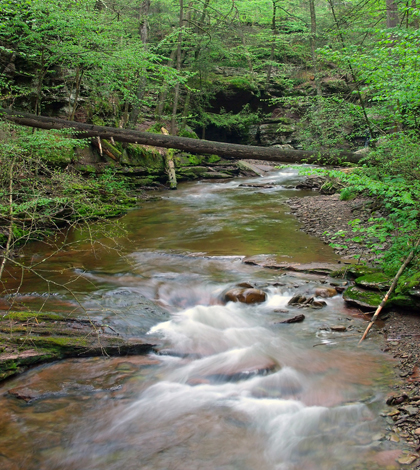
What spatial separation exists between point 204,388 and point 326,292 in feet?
9.31

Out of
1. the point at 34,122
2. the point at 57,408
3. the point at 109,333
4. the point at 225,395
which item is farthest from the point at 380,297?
the point at 34,122

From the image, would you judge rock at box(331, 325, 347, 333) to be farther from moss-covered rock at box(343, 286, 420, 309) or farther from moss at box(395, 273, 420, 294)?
moss at box(395, 273, 420, 294)

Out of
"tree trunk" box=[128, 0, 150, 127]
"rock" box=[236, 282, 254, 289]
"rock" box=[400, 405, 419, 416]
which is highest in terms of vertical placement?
"tree trunk" box=[128, 0, 150, 127]

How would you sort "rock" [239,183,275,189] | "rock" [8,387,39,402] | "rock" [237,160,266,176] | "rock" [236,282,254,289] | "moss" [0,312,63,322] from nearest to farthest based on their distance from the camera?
"rock" [8,387,39,402]
"moss" [0,312,63,322]
"rock" [236,282,254,289]
"rock" [239,183,275,189]
"rock" [237,160,266,176]

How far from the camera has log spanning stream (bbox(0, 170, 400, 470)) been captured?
3.23 meters

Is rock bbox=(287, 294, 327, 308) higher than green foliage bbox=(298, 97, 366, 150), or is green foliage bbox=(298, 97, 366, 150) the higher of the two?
green foliage bbox=(298, 97, 366, 150)

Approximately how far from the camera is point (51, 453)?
321 cm

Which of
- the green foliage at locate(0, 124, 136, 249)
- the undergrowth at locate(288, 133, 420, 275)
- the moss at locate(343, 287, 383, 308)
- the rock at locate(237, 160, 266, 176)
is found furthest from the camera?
the rock at locate(237, 160, 266, 176)

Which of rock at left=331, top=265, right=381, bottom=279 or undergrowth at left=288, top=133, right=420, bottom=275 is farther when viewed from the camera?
rock at left=331, top=265, right=381, bottom=279

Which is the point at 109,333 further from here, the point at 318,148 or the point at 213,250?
the point at 318,148

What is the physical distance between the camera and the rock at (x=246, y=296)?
625 cm

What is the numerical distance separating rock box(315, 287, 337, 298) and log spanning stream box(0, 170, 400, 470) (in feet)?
0.50

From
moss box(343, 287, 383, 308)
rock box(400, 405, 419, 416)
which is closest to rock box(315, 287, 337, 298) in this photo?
moss box(343, 287, 383, 308)

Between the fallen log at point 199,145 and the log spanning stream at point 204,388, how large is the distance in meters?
4.88
